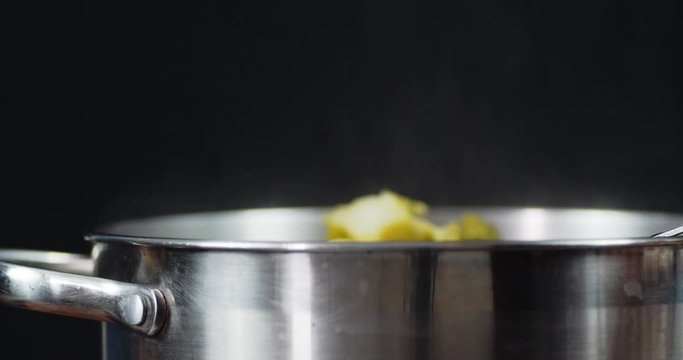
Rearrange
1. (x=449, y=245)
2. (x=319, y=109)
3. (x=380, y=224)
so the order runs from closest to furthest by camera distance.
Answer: (x=449, y=245) < (x=380, y=224) < (x=319, y=109)

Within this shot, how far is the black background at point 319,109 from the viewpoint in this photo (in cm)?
76

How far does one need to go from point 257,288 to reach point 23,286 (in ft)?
0.41

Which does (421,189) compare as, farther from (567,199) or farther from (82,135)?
(82,135)

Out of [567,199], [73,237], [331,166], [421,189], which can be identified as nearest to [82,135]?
[73,237]

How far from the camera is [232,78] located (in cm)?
84

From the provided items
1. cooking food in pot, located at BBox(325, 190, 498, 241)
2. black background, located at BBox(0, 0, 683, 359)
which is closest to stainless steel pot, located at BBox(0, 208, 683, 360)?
cooking food in pot, located at BBox(325, 190, 498, 241)

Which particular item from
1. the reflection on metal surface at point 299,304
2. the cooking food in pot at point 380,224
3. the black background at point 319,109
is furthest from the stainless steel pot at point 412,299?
the black background at point 319,109

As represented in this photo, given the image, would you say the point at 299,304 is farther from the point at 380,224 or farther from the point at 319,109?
the point at 319,109

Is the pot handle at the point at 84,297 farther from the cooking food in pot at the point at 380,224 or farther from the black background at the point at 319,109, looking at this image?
the black background at the point at 319,109

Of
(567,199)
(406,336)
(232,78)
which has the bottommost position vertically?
(406,336)

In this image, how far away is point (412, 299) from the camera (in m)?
0.33

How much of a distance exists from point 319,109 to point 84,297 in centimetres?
48

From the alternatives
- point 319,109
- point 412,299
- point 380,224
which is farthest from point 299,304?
point 319,109

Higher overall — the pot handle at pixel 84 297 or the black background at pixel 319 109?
the black background at pixel 319 109
